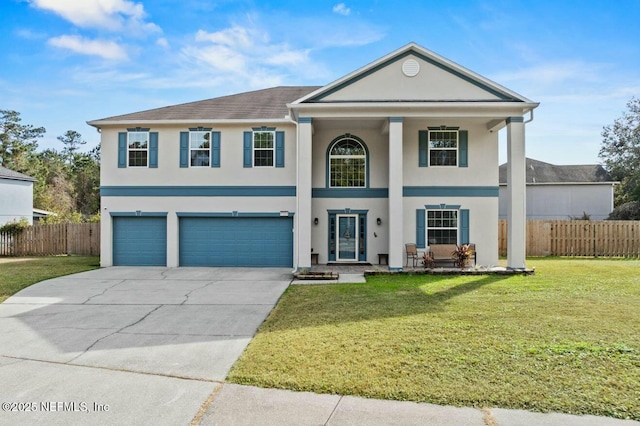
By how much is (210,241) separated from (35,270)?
5.96m

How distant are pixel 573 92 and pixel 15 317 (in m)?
21.5

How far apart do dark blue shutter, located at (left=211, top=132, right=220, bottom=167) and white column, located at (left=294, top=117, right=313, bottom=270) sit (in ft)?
12.0

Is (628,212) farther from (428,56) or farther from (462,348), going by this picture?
(462,348)

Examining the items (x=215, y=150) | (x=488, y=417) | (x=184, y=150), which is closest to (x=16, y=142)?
(x=184, y=150)

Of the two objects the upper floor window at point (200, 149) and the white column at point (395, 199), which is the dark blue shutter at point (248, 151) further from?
the white column at point (395, 199)

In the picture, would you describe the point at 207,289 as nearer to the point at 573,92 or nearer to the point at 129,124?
the point at 129,124

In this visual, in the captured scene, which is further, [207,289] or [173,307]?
[207,289]

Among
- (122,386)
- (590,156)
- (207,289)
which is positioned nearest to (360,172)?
(207,289)

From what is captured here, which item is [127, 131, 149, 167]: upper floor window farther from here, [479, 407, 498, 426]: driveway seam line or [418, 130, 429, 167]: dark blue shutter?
[479, 407, 498, 426]: driveway seam line

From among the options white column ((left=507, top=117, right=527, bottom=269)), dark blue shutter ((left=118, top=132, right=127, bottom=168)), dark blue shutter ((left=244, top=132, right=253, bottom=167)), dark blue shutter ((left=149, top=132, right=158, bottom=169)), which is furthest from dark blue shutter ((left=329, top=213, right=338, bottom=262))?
dark blue shutter ((left=118, top=132, right=127, bottom=168))

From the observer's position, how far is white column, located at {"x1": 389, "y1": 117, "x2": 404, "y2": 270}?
13.1 meters

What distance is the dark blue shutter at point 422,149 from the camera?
15.0m

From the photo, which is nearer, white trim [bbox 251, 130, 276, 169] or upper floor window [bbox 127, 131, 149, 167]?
white trim [bbox 251, 130, 276, 169]

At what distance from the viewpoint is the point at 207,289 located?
1098 cm
